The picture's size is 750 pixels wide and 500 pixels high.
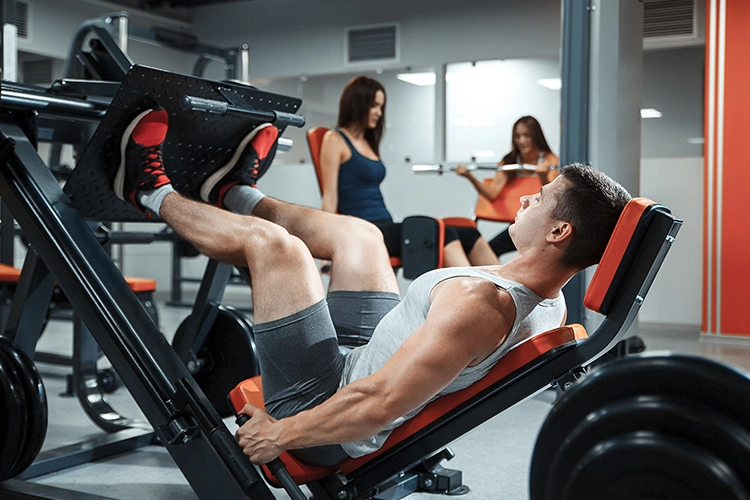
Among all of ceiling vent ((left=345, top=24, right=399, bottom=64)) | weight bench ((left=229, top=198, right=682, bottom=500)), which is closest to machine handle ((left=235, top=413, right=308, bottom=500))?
weight bench ((left=229, top=198, right=682, bottom=500))

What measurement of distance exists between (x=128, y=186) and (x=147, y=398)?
0.54m

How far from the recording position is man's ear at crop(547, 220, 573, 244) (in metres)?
1.42

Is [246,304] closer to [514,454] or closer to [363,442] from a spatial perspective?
[514,454]

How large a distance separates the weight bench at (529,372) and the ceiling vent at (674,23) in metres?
4.54

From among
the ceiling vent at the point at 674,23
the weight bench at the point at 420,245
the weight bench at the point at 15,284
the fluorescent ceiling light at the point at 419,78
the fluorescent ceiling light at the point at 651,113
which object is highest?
the ceiling vent at the point at 674,23

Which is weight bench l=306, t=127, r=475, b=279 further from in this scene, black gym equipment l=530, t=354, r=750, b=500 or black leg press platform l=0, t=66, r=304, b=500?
black gym equipment l=530, t=354, r=750, b=500

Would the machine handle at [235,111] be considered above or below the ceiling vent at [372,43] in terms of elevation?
below

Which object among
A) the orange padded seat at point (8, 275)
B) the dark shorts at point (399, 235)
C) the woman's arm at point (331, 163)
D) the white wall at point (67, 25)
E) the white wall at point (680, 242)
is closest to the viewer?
the orange padded seat at point (8, 275)

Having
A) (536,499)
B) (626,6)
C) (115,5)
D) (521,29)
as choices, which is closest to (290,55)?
(115,5)

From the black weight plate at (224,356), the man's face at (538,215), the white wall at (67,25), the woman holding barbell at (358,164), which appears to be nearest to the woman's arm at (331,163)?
the woman holding barbell at (358,164)

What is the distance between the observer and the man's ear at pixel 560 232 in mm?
1418

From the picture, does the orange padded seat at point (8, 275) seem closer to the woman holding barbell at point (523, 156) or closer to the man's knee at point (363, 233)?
the man's knee at point (363, 233)

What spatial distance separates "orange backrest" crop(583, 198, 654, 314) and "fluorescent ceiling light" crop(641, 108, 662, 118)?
181 inches

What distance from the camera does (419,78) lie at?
6.52 meters
